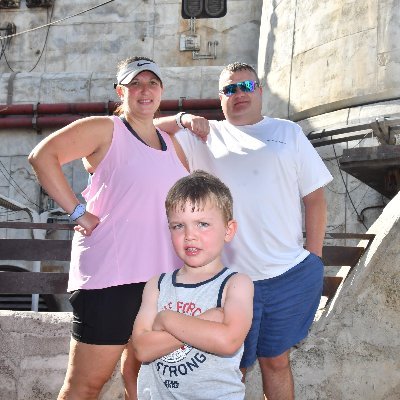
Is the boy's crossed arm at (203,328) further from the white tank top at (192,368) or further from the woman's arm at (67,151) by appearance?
the woman's arm at (67,151)

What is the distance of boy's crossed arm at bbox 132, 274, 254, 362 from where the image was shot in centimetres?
228

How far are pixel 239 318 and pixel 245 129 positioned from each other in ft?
4.17

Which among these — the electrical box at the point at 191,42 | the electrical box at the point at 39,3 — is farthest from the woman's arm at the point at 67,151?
the electrical box at the point at 39,3

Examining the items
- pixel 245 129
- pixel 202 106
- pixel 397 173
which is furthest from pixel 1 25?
pixel 245 129

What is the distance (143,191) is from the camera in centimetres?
295

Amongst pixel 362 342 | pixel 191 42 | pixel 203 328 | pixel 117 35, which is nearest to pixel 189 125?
pixel 203 328

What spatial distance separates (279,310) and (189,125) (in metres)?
0.92

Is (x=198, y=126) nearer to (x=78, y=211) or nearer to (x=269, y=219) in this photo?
(x=269, y=219)

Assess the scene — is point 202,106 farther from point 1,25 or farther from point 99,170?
point 99,170

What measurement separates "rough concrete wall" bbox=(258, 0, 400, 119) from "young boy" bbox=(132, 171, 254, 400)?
912 centimetres

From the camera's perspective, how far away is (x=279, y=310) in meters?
3.12

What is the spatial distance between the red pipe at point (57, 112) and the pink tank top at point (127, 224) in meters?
11.8

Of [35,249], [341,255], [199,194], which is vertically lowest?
[35,249]

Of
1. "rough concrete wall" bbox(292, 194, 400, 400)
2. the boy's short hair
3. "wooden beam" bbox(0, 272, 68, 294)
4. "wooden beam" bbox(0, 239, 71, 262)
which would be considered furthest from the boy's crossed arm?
"wooden beam" bbox(0, 239, 71, 262)
